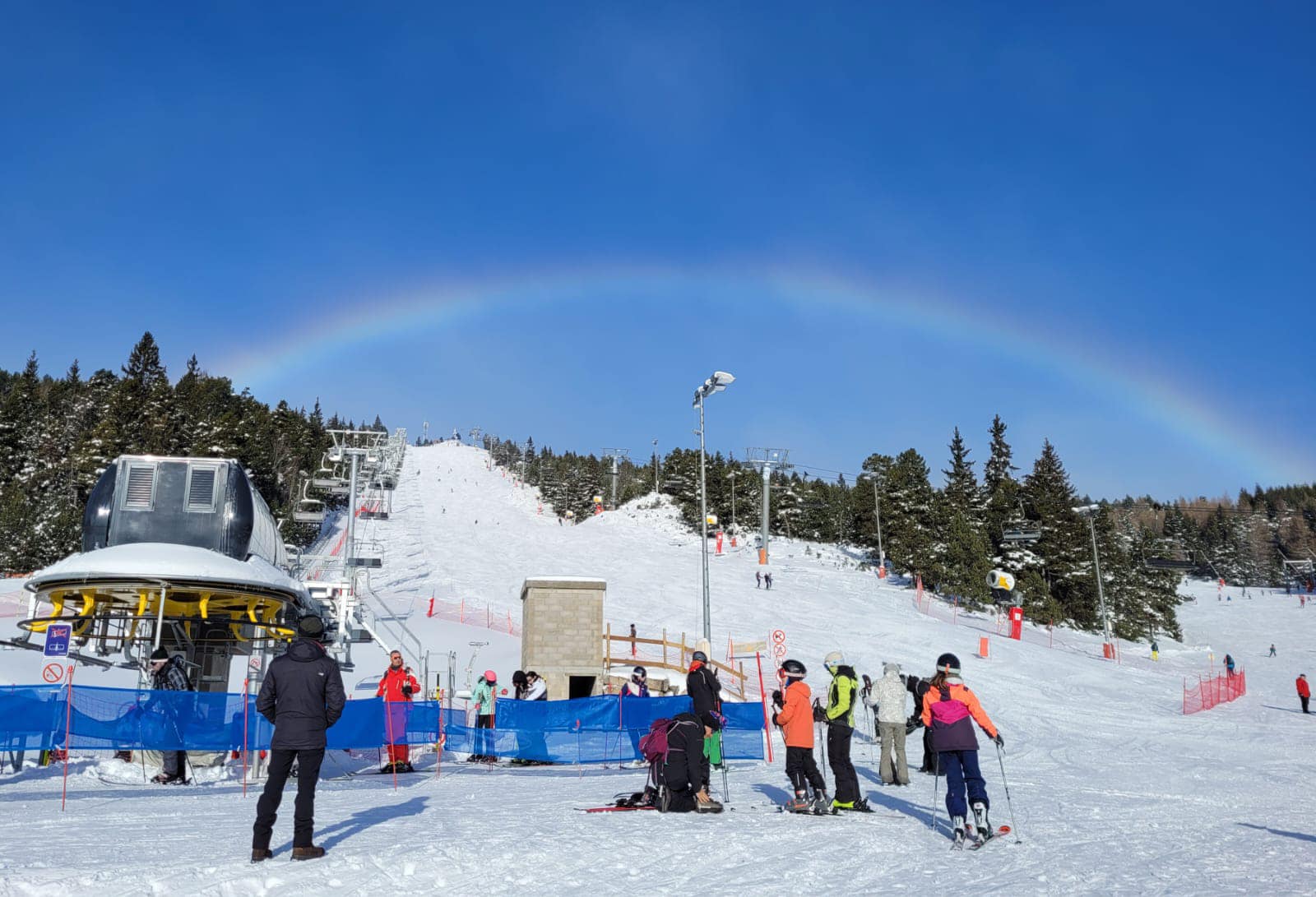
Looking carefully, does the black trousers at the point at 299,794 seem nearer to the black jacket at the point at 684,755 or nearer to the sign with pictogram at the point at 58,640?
the black jacket at the point at 684,755

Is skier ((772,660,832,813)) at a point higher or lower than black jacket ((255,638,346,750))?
lower

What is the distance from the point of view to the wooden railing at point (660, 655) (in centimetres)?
2467

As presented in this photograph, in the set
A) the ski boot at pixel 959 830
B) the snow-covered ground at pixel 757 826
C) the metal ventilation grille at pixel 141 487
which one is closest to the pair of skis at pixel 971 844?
the ski boot at pixel 959 830

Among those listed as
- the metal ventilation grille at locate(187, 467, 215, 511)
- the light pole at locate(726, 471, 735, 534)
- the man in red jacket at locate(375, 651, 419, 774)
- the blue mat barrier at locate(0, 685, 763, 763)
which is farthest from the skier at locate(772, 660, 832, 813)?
the light pole at locate(726, 471, 735, 534)

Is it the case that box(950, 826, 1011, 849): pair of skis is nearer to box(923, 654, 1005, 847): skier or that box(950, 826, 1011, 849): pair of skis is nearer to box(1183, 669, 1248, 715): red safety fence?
box(923, 654, 1005, 847): skier

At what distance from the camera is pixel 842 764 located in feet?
31.8

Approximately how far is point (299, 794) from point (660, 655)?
2516 centimetres

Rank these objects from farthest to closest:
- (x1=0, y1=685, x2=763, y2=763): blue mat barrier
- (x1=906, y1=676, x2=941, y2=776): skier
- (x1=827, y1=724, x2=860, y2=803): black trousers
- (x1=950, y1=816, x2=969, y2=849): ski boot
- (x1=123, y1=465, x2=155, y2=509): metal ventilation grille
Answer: (x1=123, y1=465, x2=155, y2=509): metal ventilation grille, (x1=906, y1=676, x2=941, y2=776): skier, (x1=0, y1=685, x2=763, y2=763): blue mat barrier, (x1=827, y1=724, x2=860, y2=803): black trousers, (x1=950, y1=816, x2=969, y2=849): ski boot

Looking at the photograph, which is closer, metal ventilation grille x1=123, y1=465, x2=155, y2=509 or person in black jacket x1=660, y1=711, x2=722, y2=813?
person in black jacket x1=660, y1=711, x2=722, y2=813

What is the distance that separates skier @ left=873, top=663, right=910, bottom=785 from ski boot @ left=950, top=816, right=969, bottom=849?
497 centimetres

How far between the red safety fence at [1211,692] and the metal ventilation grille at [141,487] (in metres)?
27.6

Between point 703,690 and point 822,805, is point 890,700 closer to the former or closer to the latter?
point 822,805

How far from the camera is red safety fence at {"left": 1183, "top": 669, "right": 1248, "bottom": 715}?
2856 centimetres

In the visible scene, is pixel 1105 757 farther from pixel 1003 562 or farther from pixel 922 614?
pixel 1003 562
